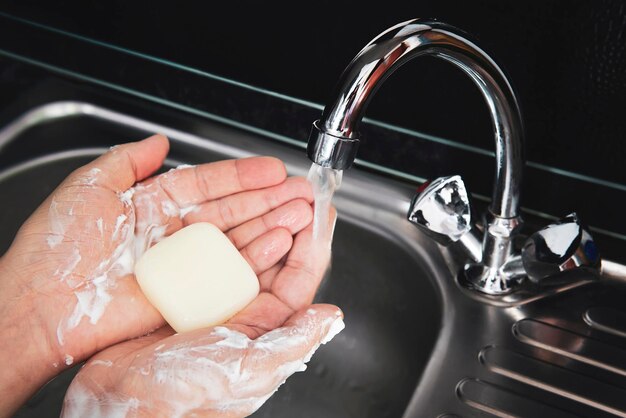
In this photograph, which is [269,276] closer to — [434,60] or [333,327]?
[333,327]

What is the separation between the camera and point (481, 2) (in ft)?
2.89

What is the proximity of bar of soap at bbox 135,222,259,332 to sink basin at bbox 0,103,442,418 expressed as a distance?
0.18 metres

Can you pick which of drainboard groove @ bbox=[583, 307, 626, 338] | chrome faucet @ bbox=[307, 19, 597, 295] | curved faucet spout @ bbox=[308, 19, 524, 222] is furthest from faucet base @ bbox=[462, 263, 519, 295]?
curved faucet spout @ bbox=[308, 19, 524, 222]

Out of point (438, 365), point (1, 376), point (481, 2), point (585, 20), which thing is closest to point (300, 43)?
point (481, 2)

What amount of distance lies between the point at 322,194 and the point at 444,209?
16 centimetres

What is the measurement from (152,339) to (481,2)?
0.62 meters

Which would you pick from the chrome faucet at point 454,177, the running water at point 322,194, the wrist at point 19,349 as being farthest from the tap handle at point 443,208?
the wrist at point 19,349

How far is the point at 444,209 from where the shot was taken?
32.4 inches

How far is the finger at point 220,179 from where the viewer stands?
0.97m

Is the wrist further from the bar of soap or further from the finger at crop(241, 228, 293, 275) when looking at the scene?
the finger at crop(241, 228, 293, 275)

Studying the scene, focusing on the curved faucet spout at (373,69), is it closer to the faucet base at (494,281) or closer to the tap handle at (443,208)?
the tap handle at (443,208)

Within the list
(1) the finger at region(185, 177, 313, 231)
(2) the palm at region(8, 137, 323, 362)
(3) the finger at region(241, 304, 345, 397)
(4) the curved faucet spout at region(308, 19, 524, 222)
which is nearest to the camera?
(4) the curved faucet spout at region(308, 19, 524, 222)

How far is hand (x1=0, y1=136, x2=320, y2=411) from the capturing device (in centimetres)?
83

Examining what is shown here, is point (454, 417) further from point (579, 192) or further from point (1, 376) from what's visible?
point (1, 376)
